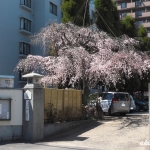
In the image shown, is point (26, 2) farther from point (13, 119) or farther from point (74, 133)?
point (13, 119)

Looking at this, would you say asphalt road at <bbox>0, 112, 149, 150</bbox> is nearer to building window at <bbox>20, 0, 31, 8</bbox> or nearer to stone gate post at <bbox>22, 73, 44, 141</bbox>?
stone gate post at <bbox>22, 73, 44, 141</bbox>

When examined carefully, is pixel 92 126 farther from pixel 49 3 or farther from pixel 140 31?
pixel 140 31

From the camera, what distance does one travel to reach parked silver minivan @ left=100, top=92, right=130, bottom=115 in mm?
19734

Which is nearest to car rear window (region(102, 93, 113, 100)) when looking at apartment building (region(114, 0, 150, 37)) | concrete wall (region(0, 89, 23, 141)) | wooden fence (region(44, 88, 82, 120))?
wooden fence (region(44, 88, 82, 120))

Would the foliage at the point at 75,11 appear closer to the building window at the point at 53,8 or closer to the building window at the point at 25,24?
the building window at the point at 25,24

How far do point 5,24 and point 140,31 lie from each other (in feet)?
61.3

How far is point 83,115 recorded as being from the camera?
52.3ft

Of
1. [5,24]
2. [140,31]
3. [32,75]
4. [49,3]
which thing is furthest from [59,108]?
[140,31]

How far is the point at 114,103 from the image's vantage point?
1973cm

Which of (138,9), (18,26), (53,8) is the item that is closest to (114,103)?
(18,26)

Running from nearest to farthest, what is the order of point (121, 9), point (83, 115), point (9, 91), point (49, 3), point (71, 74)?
1. point (9, 91)
2. point (83, 115)
3. point (71, 74)
4. point (49, 3)
5. point (121, 9)

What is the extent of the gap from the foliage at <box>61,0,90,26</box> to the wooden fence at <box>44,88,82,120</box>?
896 centimetres

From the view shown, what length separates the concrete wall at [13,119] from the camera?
11.9 m

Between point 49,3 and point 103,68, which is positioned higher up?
point 49,3
